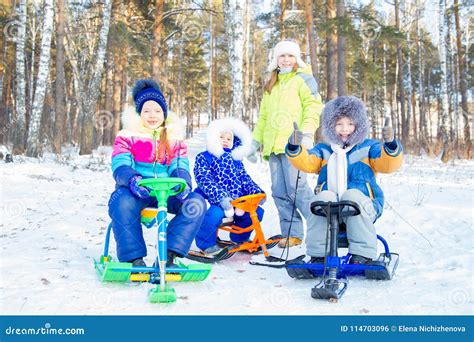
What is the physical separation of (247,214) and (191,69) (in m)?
27.2

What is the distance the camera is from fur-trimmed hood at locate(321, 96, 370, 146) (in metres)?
3.51

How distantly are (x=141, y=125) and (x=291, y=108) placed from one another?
1634mm

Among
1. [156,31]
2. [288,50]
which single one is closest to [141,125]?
[288,50]

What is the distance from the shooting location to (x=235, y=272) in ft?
11.9

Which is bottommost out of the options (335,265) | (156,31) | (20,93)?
(335,265)

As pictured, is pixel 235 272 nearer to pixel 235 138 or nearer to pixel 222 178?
pixel 222 178

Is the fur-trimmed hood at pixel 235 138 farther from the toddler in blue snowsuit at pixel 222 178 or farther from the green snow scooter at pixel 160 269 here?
the green snow scooter at pixel 160 269

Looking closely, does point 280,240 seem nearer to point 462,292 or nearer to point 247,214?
point 247,214

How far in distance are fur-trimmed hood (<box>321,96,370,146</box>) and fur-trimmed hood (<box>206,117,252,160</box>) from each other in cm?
103

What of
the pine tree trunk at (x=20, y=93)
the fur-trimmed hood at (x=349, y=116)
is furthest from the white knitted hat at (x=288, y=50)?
the pine tree trunk at (x=20, y=93)

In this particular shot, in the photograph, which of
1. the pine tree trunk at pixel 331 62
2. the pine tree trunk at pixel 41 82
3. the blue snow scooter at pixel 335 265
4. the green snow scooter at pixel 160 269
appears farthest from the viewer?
the pine tree trunk at pixel 331 62

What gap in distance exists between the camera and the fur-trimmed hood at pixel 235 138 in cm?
432

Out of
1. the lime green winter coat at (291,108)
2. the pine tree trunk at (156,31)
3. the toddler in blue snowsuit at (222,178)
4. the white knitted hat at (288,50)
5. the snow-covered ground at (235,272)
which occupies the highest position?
the pine tree trunk at (156,31)
